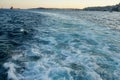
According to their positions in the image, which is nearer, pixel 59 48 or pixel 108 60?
pixel 108 60

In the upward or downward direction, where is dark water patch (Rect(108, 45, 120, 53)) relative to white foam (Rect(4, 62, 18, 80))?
downward

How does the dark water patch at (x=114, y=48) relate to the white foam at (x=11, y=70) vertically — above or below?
below

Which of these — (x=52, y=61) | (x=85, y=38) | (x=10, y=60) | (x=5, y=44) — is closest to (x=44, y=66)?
(x=52, y=61)

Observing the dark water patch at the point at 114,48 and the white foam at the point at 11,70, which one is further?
the dark water patch at the point at 114,48

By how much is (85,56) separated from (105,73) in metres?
1.81

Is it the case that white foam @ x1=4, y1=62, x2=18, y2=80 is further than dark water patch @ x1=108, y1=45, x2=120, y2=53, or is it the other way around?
dark water patch @ x1=108, y1=45, x2=120, y2=53

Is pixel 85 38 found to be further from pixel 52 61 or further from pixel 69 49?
pixel 52 61

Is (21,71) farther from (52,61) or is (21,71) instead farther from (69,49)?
(69,49)

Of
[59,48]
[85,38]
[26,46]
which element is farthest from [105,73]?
[85,38]

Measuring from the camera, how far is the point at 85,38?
11258mm

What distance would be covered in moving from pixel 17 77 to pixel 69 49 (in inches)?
151

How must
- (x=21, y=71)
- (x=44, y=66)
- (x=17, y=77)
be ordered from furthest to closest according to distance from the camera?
(x=44, y=66) → (x=21, y=71) → (x=17, y=77)

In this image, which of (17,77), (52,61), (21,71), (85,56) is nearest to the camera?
(17,77)

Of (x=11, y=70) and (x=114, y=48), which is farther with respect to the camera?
(x=114, y=48)
